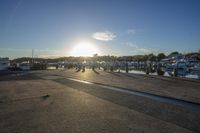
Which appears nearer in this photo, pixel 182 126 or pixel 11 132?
pixel 11 132

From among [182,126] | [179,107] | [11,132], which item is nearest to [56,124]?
[11,132]

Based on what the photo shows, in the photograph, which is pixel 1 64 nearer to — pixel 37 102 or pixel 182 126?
pixel 37 102

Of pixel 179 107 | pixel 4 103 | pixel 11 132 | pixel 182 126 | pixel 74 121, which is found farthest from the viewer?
pixel 4 103

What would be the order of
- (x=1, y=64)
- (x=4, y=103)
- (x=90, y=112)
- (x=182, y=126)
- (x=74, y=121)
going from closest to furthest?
(x=182, y=126), (x=74, y=121), (x=90, y=112), (x=4, y=103), (x=1, y=64)

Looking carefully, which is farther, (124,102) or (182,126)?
(124,102)

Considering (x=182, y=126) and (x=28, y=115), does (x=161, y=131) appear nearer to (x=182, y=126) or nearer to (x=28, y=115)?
(x=182, y=126)

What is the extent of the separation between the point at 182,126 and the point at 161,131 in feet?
2.53

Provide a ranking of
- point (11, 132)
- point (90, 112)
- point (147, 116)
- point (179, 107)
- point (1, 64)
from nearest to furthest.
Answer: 1. point (11, 132)
2. point (147, 116)
3. point (90, 112)
4. point (179, 107)
5. point (1, 64)

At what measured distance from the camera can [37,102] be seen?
874 cm

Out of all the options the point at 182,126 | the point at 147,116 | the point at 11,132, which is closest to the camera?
the point at 11,132

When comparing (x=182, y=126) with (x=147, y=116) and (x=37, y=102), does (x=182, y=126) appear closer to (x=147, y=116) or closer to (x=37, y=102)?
(x=147, y=116)

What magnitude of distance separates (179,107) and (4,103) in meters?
7.34

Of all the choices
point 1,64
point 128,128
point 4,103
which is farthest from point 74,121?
point 1,64

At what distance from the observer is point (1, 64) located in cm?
4966
